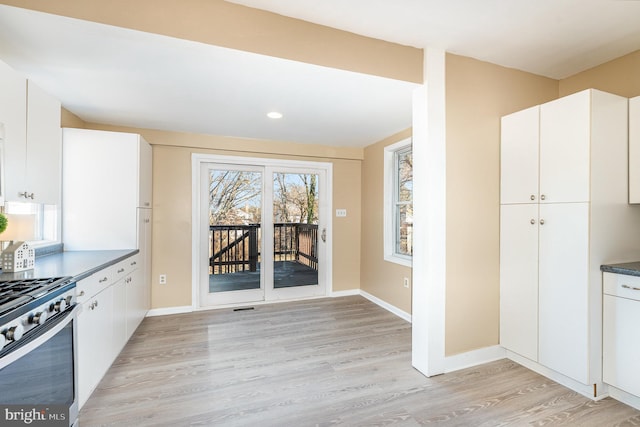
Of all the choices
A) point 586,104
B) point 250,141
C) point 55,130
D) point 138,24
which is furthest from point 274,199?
point 586,104

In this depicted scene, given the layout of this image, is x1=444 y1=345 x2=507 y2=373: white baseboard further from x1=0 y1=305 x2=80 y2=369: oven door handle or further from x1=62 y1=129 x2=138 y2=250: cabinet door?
x1=62 y1=129 x2=138 y2=250: cabinet door

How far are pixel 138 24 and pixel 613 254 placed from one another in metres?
3.30

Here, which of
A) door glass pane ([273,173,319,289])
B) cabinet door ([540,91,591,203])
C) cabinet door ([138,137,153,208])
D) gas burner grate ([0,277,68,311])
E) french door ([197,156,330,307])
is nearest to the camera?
gas burner grate ([0,277,68,311])

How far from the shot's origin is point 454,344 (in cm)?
237

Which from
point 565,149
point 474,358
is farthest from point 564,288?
point 565,149

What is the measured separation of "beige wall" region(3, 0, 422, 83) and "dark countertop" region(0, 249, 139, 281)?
1.41 meters

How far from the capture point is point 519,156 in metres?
2.37

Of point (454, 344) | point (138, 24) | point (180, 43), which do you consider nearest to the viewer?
point (138, 24)

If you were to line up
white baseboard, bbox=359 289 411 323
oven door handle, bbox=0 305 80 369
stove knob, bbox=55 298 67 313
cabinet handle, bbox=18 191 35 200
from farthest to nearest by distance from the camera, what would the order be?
white baseboard, bbox=359 289 411 323 < cabinet handle, bbox=18 191 35 200 < stove knob, bbox=55 298 67 313 < oven door handle, bbox=0 305 80 369

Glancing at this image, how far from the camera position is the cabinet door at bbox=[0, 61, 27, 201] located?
5.32ft

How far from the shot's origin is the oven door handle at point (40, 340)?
110cm

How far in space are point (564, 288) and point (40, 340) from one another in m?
3.04

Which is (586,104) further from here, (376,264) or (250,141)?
(250,141)

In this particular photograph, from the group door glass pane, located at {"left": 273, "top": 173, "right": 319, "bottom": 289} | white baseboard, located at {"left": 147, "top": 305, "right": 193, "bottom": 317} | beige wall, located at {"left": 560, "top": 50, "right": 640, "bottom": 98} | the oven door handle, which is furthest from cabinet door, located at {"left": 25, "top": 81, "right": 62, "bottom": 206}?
beige wall, located at {"left": 560, "top": 50, "right": 640, "bottom": 98}
